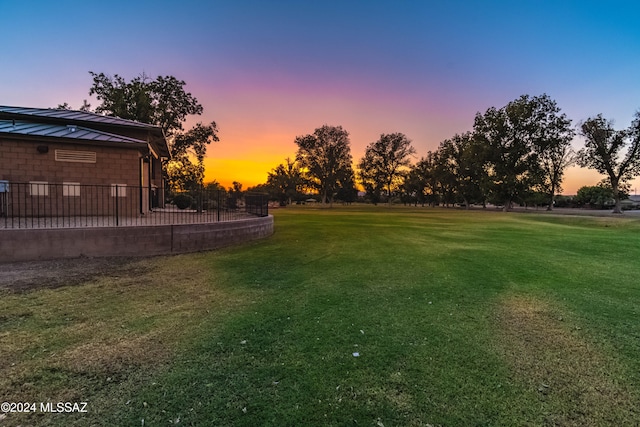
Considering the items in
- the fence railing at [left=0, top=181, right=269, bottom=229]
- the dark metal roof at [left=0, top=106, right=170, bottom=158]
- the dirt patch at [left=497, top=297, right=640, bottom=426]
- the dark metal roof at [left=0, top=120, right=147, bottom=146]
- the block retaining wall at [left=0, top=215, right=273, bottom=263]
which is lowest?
the dirt patch at [left=497, top=297, right=640, bottom=426]

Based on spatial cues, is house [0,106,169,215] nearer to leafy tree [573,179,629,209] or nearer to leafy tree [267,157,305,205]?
leafy tree [267,157,305,205]

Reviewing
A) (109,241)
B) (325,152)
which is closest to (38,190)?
(109,241)

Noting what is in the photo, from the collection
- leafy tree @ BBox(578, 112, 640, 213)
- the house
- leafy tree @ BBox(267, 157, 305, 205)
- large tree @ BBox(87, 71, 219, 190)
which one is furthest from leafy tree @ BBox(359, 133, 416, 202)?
the house

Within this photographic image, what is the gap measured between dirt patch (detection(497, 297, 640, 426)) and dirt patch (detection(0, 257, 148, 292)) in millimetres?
6980

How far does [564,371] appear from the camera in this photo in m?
3.07

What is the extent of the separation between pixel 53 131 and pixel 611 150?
50253 mm

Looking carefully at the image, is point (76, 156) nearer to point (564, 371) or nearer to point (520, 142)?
point (564, 371)

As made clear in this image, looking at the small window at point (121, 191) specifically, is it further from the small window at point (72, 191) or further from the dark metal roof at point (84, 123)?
the dark metal roof at point (84, 123)

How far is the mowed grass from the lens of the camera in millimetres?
2490

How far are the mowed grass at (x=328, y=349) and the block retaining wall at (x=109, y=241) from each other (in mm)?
2095

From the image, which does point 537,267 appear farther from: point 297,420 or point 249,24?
point 249,24

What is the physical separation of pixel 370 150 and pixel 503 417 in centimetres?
5911

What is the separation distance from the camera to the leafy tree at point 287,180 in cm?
6476

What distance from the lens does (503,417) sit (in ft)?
7.93
